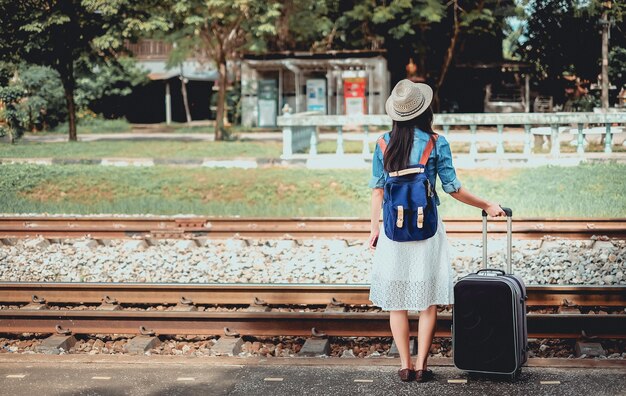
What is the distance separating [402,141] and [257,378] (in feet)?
5.57

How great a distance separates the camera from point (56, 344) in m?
6.43

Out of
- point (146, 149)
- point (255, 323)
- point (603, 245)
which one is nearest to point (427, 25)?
point (146, 149)

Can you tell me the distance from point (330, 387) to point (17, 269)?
4965 mm

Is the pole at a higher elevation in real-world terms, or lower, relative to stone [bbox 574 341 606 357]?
higher

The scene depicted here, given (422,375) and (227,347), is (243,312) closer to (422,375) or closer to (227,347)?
(227,347)

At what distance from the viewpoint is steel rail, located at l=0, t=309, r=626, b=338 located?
621 cm

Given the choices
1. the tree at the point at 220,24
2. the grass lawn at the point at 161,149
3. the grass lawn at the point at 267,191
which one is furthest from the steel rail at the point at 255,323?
the tree at the point at 220,24

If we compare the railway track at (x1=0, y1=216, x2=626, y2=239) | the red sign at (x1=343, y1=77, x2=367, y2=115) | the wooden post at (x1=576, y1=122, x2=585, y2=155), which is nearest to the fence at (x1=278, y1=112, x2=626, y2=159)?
the wooden post at (x1=576, y1=122, x2=585, y2=155)

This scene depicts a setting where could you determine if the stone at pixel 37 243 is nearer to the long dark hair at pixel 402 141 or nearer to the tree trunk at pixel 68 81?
the long dark hair at pixel 402 141

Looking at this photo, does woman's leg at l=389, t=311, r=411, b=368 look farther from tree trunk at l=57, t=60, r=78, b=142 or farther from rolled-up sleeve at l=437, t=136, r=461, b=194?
tree trunk at l=57, t=60, r=78, b=142

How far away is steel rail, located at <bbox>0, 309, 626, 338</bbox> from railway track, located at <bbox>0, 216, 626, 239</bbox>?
3.80 metres

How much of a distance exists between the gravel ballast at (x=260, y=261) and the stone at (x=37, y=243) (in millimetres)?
11

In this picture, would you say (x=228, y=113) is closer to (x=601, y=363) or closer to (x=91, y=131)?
(x=91, y=131)

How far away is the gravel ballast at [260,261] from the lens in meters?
8.47
